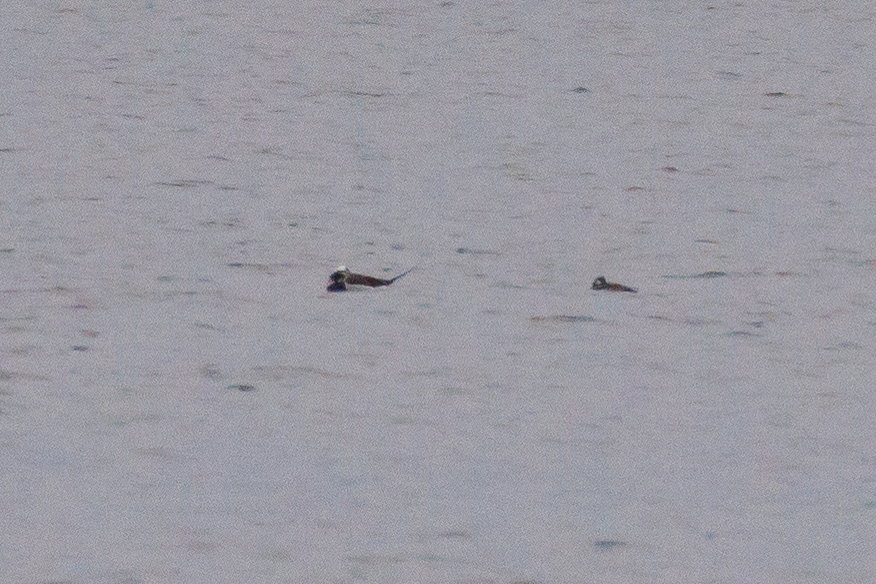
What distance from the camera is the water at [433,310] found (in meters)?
2.09

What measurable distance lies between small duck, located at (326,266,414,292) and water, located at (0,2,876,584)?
7 cm

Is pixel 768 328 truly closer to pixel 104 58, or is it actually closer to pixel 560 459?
pixel 560 459

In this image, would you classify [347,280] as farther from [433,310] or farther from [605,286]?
[605,286]

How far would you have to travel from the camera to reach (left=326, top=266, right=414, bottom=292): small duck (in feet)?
10.9

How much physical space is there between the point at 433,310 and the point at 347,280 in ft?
0.87

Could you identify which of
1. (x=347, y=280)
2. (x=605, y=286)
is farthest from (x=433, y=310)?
(x=605, y=286)

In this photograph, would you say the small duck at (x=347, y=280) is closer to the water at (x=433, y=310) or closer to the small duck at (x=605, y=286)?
the water at (x=433, y=310)

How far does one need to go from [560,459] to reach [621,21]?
4534 mm

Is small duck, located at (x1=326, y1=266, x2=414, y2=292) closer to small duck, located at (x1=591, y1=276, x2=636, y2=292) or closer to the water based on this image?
the water

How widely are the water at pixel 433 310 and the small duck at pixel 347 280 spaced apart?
0.21 feet

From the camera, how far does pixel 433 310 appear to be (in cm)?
318

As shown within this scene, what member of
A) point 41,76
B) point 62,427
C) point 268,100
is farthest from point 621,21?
point 62,427

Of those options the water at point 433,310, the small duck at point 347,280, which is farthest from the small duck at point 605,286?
the small duck at point 347,280

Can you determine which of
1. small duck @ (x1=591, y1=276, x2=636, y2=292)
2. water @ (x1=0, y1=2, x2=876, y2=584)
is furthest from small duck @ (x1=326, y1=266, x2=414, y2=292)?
small duck @ (x1=591, y1=276, x2=636, y2=292)
